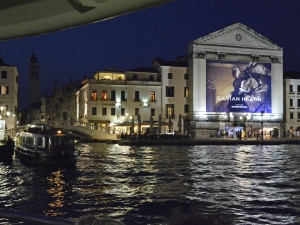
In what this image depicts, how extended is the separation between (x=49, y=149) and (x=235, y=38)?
111 feet

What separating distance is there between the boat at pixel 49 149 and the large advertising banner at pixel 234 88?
28737mm

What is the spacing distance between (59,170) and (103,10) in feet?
55.4

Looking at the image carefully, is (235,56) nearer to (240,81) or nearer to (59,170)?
(240,81)

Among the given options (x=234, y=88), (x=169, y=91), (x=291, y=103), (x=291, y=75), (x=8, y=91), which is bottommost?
(x=291, y=103)

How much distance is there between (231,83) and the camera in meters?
50.2

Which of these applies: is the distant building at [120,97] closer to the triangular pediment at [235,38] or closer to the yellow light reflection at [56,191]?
the triangular pediment at [235,38]

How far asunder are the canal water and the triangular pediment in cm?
3097

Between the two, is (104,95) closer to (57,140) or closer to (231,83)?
(231,83)

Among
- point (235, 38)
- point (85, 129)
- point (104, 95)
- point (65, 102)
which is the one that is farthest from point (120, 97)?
point (65, 102)

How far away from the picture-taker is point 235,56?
51.1 metres

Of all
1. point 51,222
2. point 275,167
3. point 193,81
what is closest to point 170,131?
point 193,81

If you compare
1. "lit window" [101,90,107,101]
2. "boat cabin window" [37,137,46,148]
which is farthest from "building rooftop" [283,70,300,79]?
"boat cabin window" [37,137,46,148]

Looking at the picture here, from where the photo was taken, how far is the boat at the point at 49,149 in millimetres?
21422

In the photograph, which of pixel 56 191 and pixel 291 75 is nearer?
pixel 56 191
